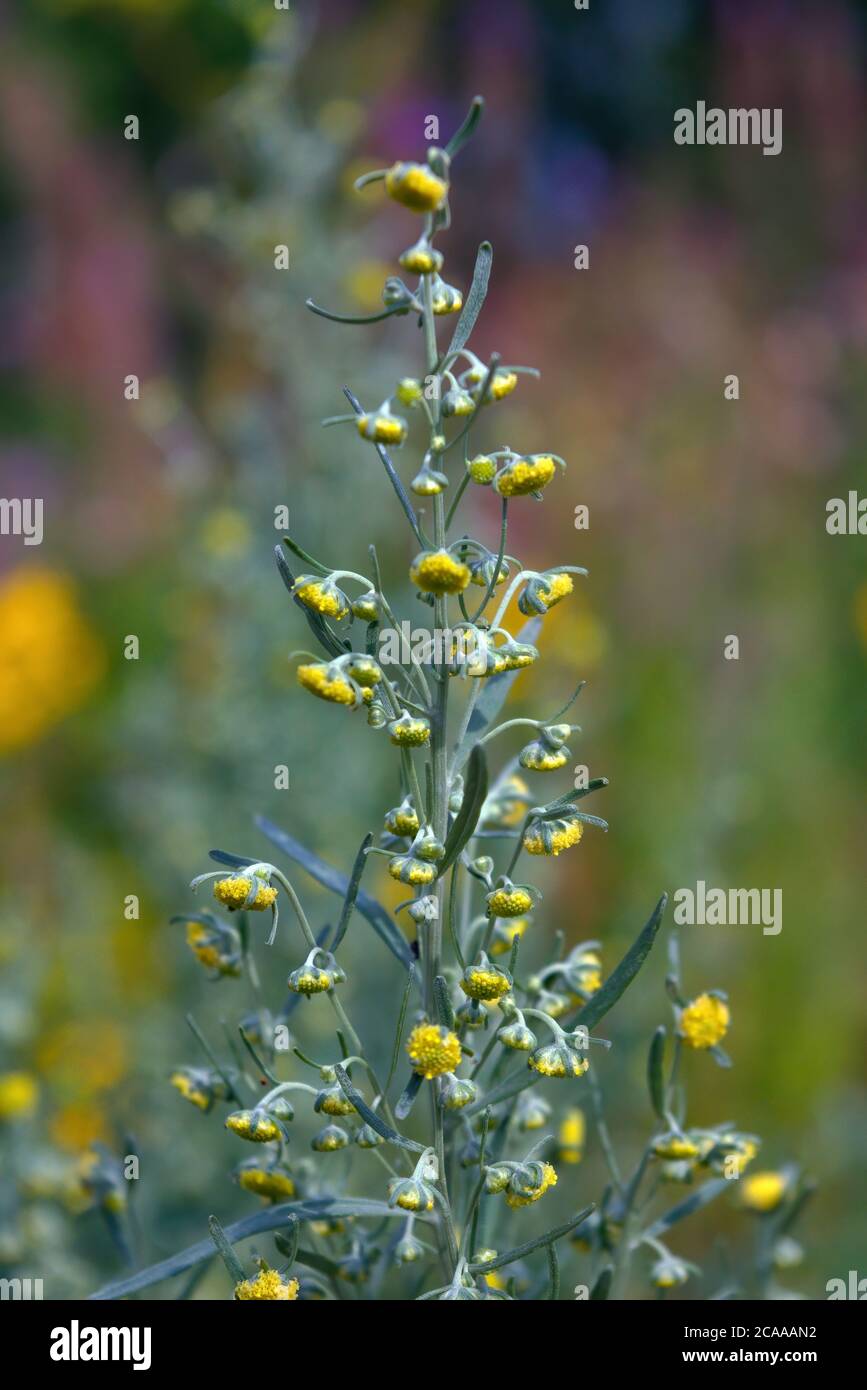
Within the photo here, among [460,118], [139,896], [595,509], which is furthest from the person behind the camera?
[460,118]

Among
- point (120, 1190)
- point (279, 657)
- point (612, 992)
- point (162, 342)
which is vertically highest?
point (162, 342)

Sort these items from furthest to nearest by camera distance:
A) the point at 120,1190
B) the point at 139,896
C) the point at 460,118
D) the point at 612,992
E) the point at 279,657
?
the point at 460,118 < the point at 139,896 < the point at 279,657 < the point at 120,1190 < the point at 612,992

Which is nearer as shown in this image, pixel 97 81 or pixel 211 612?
pixel 211 612

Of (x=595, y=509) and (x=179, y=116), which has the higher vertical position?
(x=179, y=116)

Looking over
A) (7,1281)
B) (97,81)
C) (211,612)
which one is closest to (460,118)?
(97,81)

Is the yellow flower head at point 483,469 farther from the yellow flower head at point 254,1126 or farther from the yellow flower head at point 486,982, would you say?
the yellow flower head at point 254,1126

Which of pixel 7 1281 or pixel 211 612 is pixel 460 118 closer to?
pixel 211 612

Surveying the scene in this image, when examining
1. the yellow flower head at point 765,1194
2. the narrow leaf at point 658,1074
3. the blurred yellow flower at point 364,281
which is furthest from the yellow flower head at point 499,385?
the blurred yellow flower at point 364,281

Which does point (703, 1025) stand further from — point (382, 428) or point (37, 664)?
point (37, 664)
